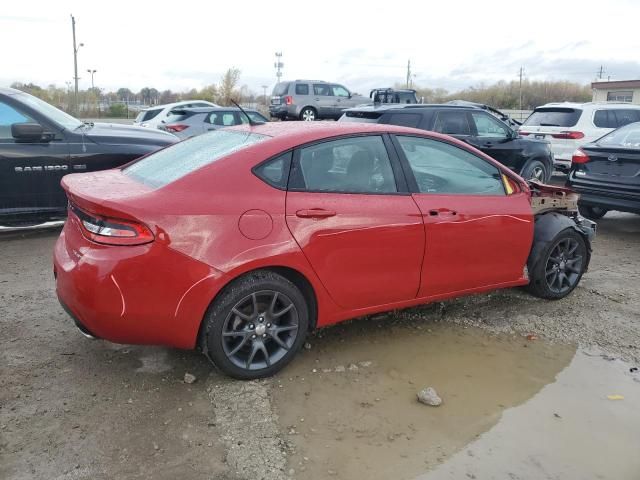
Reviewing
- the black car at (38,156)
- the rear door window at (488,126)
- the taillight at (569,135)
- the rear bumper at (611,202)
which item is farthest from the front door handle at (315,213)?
the taillight at (569,135)

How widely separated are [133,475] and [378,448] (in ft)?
3.84

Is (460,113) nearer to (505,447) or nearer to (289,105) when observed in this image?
(505,447)

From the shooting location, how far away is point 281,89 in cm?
2283

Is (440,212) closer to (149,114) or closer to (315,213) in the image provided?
(315,213)

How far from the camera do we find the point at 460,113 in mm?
9109

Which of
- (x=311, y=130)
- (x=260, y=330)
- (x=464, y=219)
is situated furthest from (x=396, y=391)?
(x=311, y=130)

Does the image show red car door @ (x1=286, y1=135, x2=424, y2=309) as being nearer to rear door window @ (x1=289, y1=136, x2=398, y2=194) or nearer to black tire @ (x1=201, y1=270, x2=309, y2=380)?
rear door window @ (x1=289, y1=136, x2=398, y2=194)

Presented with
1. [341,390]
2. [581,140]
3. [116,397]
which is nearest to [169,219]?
[116,397]

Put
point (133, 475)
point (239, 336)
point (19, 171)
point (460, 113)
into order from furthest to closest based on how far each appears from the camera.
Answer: point (460, 113) < point (19, 171) < point (239, 336) < point (133, 475)

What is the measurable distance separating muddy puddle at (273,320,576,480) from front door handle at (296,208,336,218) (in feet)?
3.23

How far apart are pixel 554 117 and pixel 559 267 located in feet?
26.9

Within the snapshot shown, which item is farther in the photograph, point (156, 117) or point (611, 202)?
point (156, 117)

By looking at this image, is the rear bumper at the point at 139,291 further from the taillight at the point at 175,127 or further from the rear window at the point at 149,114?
the rear window at the point at 149,114

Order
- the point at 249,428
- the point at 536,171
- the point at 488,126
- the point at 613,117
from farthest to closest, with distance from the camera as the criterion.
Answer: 1. the point at 613,117
2. the point at 536,171
3. the point at 488,126
4. the point at 249,428
